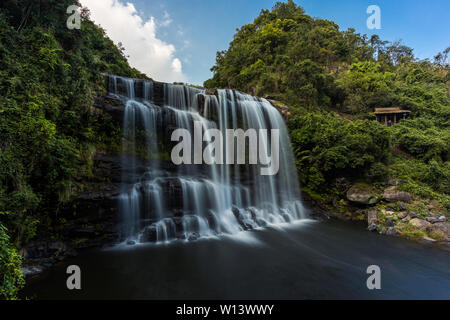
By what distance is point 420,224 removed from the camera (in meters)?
8.53

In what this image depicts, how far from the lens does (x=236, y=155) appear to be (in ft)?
37.4

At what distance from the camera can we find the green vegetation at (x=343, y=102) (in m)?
11.3

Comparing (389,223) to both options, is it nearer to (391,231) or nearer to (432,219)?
(391,231)

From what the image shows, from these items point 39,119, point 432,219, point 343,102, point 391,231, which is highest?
point 343,102

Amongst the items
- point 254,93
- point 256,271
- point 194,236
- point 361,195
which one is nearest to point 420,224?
point 361,195

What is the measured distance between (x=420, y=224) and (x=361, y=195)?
259cm

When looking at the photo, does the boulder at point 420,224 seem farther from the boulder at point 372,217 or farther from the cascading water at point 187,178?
the cascading water at point 187,178

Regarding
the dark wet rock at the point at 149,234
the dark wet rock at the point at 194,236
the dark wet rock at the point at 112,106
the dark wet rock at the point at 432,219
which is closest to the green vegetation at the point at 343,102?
the dark wet rock at the point at 432,219

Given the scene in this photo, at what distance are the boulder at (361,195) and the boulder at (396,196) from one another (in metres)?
0.51

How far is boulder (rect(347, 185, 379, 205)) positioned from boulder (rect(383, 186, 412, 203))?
51 cm

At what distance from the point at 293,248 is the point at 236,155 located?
232 inches
